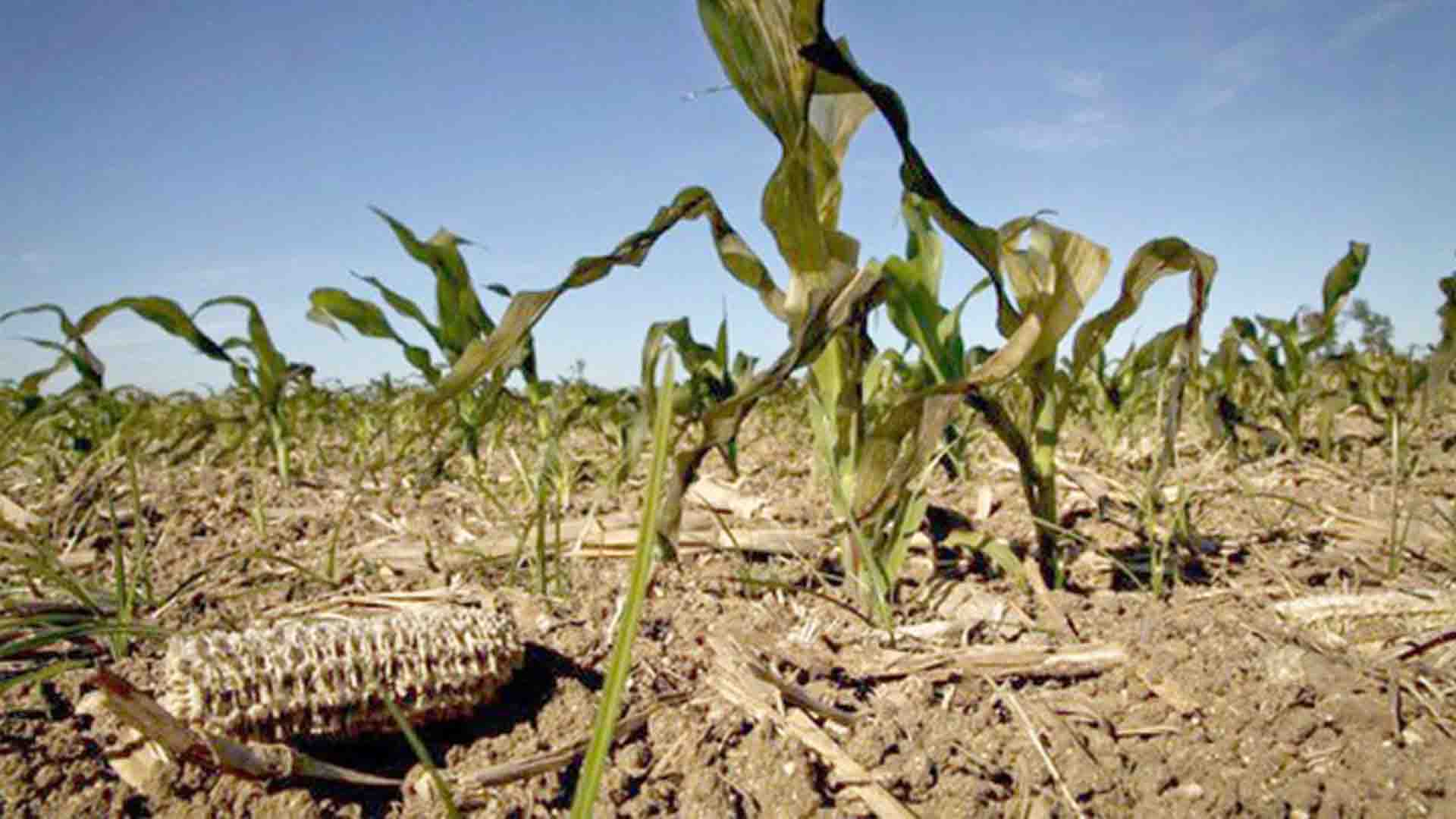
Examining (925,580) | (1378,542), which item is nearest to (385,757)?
(925,580)

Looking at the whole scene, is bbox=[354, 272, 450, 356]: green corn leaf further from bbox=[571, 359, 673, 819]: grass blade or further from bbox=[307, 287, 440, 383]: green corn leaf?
bbox=[571, 359, 673, 819]: grass blade

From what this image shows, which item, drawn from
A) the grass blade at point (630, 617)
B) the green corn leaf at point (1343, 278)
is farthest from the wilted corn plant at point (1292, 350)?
the grass blade at point (630, 617)

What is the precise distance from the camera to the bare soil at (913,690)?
0.92 meters

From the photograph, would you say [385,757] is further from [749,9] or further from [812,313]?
[749,9]

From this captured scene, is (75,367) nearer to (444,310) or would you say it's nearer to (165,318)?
(165,318)

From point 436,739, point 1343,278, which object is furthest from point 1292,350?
point 436,739

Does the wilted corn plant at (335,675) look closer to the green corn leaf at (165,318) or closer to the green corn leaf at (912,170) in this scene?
the green corn leaf at (912,170)

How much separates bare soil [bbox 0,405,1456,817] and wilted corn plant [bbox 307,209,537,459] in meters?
1.00

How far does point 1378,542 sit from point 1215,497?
1.47 ft

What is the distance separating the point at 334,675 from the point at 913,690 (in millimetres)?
684

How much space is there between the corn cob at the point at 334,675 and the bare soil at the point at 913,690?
5 cm

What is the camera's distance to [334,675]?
0.96 meters

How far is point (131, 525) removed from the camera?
217cm

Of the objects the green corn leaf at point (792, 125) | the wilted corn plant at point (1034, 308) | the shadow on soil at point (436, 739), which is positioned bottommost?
the shadow on soil at point (436, 739)
